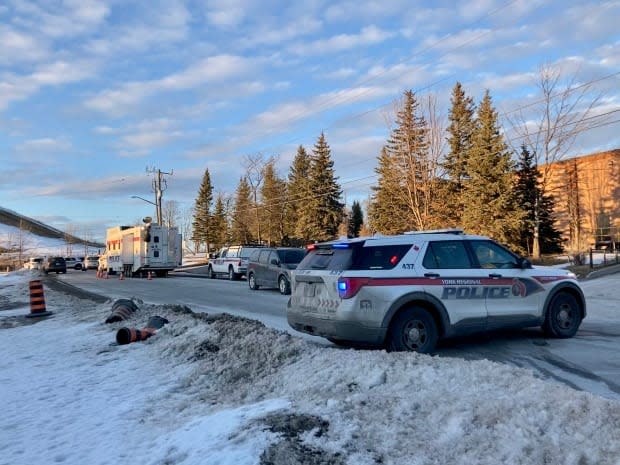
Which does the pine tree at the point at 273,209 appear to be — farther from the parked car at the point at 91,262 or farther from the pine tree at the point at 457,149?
the pine tree at the point at 457,149

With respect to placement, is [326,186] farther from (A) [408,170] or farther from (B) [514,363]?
(B) [514,363]

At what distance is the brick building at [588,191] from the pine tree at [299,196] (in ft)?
78.1

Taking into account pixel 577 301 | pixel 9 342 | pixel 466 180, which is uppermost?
pixel 466 180

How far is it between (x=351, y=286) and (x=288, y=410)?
2623 mm

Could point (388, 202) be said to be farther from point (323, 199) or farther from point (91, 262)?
point (91, 262)

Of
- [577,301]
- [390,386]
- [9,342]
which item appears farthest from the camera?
[9,342]

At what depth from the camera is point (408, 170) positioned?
138 feet

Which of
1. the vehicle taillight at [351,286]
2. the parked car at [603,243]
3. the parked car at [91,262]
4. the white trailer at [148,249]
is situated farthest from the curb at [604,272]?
the parked car at [91,262]

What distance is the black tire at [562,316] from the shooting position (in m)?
8.42

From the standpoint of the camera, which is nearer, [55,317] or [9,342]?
[9,342]

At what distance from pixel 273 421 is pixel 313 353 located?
2.20 m

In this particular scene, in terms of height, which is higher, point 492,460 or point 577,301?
point 577,301

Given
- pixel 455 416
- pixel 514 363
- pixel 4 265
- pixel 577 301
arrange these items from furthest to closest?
pixel 4 265 < pixel 577 301 < pixel 514 363 < pixel 455 416

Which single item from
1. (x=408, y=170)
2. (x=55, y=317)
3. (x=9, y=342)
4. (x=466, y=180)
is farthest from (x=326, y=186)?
(x=9, y=342)
